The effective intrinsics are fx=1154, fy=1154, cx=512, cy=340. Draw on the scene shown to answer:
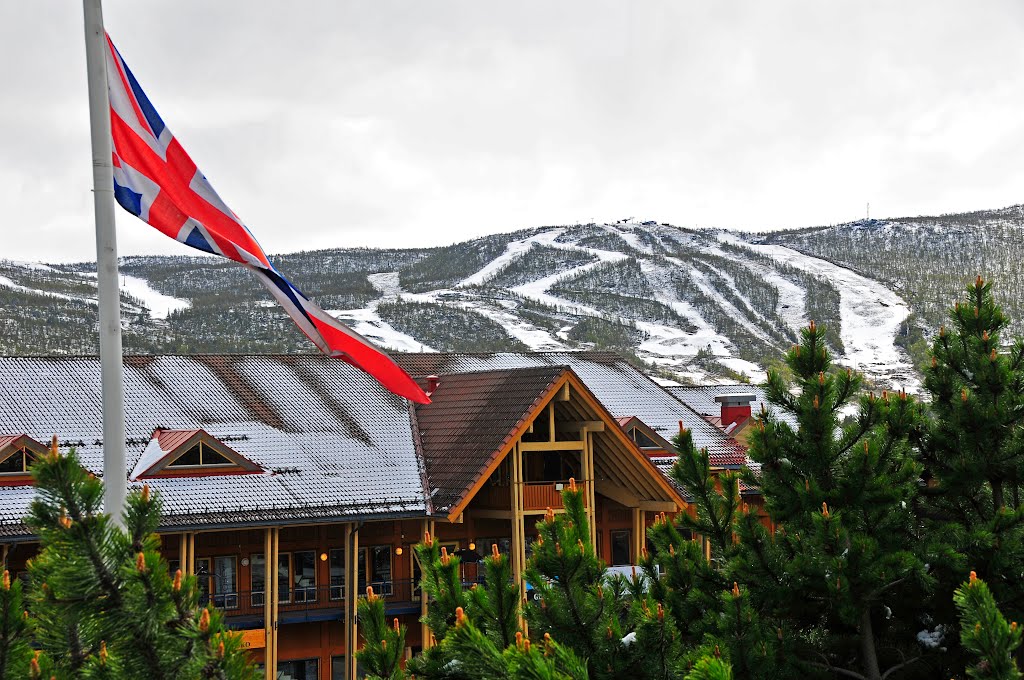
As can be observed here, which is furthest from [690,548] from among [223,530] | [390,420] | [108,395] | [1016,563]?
[390,420]

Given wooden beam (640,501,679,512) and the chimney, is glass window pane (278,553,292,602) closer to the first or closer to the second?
wooden beam (640,501,679,512)

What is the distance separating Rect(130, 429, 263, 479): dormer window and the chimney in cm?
1997

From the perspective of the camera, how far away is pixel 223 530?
80.2ft

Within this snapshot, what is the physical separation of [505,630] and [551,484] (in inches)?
786

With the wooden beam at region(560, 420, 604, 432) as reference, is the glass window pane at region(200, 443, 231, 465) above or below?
below

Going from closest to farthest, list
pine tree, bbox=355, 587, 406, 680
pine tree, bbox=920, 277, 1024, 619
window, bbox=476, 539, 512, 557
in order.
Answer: pine tree, bbox=355, 587, 406, 680 → pine tree, bbox=920, 277, 1024, 619 → window, bbox=476, 539, 512, 557

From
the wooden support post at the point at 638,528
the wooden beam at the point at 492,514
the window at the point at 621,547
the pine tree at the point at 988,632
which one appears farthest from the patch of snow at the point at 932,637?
the window at the point at 621,547

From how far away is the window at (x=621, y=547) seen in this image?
30469 mm

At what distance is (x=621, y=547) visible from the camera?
101 feet

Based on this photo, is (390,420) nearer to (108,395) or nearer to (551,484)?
(551,484)

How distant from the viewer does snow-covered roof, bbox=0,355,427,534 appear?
2428cm

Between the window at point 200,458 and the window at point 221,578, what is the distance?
2.06 m

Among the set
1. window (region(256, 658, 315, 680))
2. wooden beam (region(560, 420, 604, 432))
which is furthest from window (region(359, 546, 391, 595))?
wooden beam (region(560, 420, 604, 432))

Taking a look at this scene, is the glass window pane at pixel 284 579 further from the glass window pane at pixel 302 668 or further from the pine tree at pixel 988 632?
the pine tree at pixel 988 632
